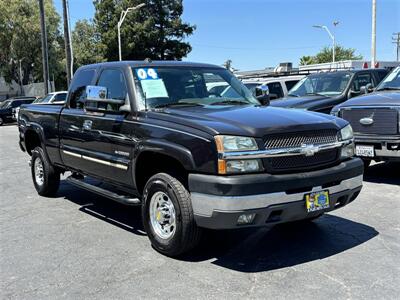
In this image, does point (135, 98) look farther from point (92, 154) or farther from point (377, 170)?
point (377, 170)

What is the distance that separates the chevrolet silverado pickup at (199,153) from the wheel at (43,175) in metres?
1.24

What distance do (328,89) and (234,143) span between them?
7775 millimetres

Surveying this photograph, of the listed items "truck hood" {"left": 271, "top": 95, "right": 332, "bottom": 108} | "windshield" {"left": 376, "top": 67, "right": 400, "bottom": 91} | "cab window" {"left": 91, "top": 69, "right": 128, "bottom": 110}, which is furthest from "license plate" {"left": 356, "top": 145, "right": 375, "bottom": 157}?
"cab window" {"left": 91, "top": 69, "right": 128, "bottom": 110}

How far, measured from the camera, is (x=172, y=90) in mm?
5258

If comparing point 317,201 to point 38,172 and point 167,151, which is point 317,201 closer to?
point 167,151

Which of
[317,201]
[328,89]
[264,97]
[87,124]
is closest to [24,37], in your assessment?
[328,89]

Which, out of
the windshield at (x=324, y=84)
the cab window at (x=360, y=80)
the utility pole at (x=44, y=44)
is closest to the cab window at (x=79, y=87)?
the windshield at (x=324, y=84)

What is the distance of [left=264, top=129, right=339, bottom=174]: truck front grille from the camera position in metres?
4.11

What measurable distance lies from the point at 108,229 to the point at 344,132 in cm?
295

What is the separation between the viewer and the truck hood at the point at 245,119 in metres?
4.12

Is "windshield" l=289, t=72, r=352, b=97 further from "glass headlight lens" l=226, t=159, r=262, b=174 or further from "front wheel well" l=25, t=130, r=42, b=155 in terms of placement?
"glass headlight lens" l=226, t=159, r=262, b=174

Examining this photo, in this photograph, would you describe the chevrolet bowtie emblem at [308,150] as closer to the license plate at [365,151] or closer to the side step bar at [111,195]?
the side step bar at [111,195]

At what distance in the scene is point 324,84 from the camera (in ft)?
37.1

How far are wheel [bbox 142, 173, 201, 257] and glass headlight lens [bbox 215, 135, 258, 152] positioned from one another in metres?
0.61
